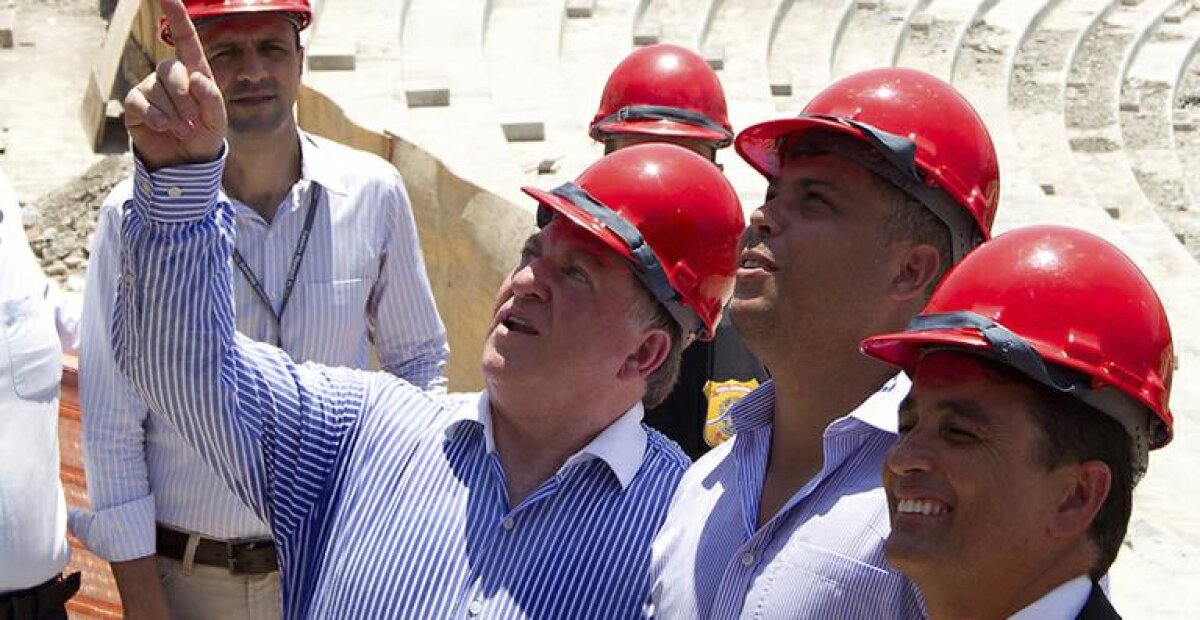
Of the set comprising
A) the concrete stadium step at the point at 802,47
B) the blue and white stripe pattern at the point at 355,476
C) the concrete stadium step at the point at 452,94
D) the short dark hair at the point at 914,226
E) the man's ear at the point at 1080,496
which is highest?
the short dark hair at the point at 914,226

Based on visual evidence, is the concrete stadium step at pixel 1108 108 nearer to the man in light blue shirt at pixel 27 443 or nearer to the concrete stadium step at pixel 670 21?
the concrete stadium step at pixel 670 21

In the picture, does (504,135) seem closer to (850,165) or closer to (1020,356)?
(850,165)

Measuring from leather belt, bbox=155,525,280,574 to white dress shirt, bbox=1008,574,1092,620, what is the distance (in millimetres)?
2150

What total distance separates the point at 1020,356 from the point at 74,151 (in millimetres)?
8058

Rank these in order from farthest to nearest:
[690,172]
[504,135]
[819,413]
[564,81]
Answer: [564,81] < [504,135] < [690,172] < [819,413]

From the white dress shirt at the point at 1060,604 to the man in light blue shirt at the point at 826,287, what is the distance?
0.48m

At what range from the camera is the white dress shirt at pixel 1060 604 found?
7.75ft

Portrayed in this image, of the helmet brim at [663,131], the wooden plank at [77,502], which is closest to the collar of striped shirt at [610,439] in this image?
the wooden plank at [77,502]

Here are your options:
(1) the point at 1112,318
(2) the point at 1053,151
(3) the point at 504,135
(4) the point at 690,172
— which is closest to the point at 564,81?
(3) the point at 504,135

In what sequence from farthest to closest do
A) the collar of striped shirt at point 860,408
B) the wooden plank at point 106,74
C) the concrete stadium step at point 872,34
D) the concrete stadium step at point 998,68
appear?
the concrete stadium step at point 872,34 < the concrete stadium step at point 998,68 < the wooden plank at point 106,74 < the collar of striped shirt at point 860,408

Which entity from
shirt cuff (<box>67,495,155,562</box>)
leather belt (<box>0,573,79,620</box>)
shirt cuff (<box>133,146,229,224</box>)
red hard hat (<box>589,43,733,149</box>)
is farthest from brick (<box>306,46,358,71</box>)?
shirt cuff (<box>133,146,229,224</box>)

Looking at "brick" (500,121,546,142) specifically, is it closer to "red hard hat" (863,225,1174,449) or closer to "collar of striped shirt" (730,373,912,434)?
"collar of striped shirt" (730,373,912,434)

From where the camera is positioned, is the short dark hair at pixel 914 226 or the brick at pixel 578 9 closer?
the short dark hair at pixel 914 226

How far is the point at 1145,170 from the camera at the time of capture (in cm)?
1220
